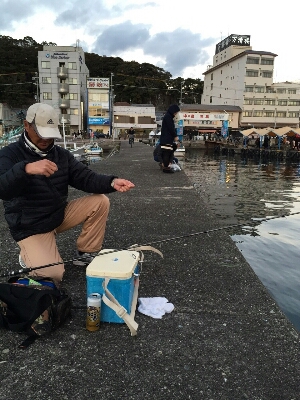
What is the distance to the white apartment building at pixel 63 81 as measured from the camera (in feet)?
162

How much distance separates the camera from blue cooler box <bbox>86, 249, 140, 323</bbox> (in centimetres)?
202

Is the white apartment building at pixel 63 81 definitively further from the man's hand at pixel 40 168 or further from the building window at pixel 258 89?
the man's hand at pixel 40 168

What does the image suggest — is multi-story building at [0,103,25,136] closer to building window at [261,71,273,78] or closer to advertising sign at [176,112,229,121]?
advertising sign at [176,112,229,121]

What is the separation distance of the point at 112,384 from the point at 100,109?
52508mm

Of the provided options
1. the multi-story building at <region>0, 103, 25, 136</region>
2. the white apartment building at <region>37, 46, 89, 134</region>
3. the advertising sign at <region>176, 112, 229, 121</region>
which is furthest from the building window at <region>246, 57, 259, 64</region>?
the multi-story building at <region>0, 103, 25, 136</region>

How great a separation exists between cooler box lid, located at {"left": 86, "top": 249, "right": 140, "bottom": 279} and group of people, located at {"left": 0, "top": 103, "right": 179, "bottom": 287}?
0.43 meters

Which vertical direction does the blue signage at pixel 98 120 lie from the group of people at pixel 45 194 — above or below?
above

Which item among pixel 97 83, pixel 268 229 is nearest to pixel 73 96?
pixel 97 83

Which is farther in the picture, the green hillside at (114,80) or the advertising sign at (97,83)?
the green hillside at (114,80)

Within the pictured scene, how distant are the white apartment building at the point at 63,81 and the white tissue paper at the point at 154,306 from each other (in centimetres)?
4954

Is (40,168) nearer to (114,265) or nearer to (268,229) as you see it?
(114,265)

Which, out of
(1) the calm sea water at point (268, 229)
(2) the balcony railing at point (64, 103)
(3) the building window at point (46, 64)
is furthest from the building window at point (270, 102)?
(1) the calm sea water at point (268, 229)

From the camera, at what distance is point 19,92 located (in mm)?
55562

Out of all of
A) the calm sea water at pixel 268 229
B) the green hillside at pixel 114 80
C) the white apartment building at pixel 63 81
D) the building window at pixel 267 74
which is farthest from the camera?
the green hillside at pixel 114 80
